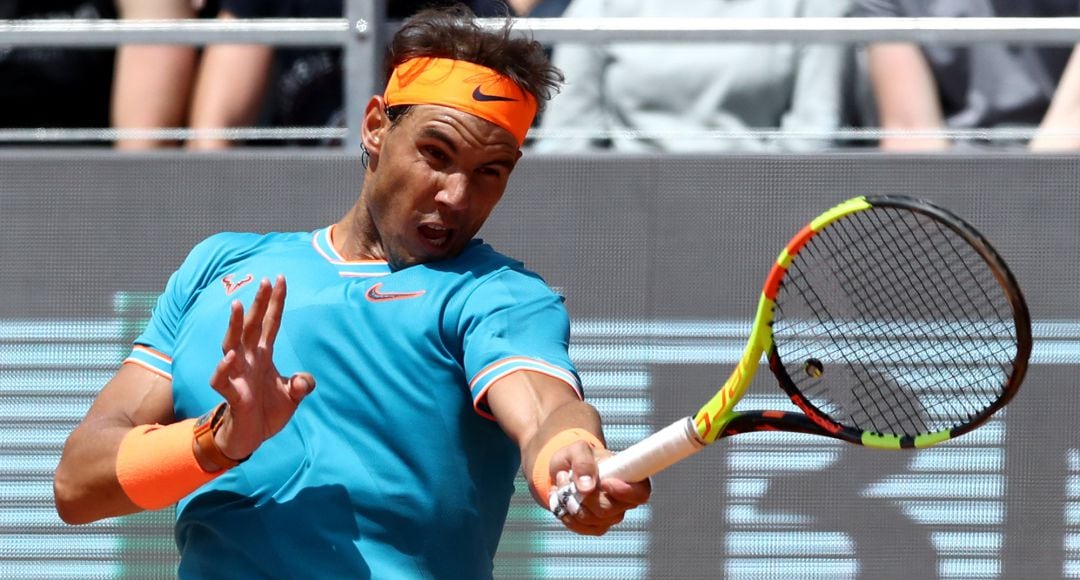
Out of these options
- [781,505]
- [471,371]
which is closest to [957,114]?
[781,505]

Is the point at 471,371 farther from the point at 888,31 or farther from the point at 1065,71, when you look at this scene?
the point at 1065,71

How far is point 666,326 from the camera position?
355cm

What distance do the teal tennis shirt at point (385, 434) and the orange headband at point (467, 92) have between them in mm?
242

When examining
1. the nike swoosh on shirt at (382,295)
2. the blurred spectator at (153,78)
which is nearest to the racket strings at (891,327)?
the nike swoosh on shirt at (382,295)

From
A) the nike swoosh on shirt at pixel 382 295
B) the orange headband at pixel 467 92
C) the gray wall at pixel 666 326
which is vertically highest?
the orange headband at pixel 467 92

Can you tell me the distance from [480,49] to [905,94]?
5.45ft

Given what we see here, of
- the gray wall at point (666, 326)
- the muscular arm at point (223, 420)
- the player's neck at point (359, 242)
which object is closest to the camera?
the muscular arm at point (223, 420)

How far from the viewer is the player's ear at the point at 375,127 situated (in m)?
2.48

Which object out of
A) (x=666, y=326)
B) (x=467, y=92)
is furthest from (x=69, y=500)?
(x=666, y=326)

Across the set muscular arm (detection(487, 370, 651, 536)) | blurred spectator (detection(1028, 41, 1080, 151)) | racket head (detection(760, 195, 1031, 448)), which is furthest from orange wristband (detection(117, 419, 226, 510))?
blurred spectator (detection(1028, 41, 1080, 151))

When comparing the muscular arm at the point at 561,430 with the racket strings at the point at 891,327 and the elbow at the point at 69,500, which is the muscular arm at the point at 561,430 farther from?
the racket strings at the point at 891,327

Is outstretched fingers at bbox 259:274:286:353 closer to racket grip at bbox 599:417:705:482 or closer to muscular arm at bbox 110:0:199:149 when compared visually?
racket grip at bbox 599:417:705:482

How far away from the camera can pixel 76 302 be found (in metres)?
3.69

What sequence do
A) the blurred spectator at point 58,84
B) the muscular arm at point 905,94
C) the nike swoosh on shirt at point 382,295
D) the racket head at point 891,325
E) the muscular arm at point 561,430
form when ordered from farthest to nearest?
the blurred spectator at point 58,84 → the muscular arm at point 905,94 → the racket head at point 891,325 → the nike swoosh on shirt at point 382,295 → the muscular arm at point 561,430
